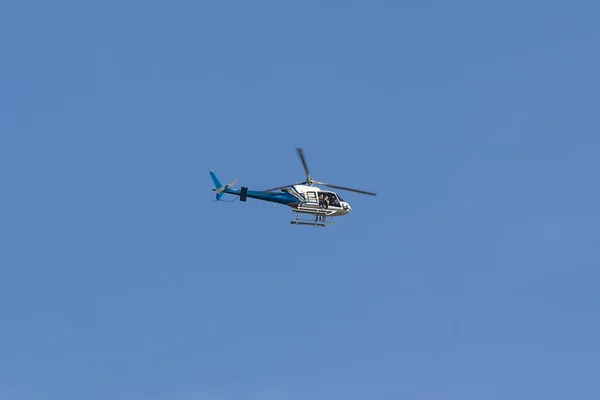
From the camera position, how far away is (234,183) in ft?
363

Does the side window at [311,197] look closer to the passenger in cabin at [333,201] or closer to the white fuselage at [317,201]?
the white fuselage at [317,201]

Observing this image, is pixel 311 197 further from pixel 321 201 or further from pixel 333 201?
pixel 333 201

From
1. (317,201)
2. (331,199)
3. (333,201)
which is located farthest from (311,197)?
(333,201)

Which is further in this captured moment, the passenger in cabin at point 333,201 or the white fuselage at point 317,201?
the passenger in cabin at point 333,201

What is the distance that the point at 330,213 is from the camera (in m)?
112

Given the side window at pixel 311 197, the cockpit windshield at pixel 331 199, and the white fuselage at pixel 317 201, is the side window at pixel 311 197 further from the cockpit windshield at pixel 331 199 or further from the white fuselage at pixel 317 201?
the cockpit windshield at pixel 331 199

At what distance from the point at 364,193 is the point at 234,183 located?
696 cm

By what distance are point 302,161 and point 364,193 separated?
12.9ft

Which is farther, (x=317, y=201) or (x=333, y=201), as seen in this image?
(x=333, y=201)

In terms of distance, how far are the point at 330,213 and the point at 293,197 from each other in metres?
2.26

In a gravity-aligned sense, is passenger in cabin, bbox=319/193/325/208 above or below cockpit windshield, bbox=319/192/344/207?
below

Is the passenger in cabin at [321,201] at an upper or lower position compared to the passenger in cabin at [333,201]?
lower

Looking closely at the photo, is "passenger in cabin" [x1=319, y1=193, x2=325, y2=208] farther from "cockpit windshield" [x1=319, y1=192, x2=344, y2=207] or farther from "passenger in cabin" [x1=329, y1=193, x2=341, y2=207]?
"passenger in cabin" [x1=329, y1=193, x2=341, y2=207]

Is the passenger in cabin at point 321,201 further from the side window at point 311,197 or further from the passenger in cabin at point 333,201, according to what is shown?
the passenger in cabin at point 333,201
